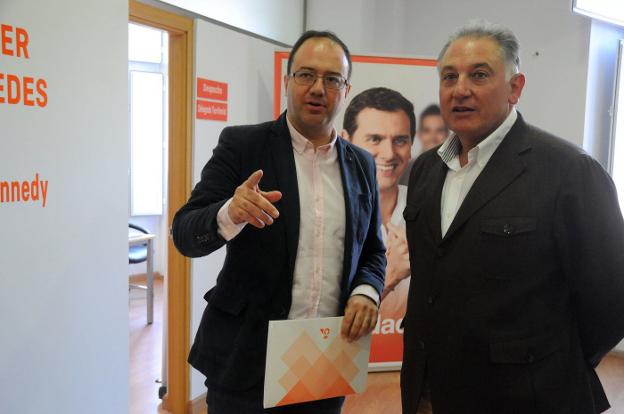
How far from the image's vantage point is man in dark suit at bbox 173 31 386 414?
134 cm

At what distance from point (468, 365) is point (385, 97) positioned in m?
2.42

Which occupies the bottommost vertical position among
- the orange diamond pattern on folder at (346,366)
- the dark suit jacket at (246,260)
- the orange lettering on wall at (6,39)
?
the orange diamond pattern on folder at (346,366)

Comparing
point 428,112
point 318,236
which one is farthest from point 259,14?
point 318,236

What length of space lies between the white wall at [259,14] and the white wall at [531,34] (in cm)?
25

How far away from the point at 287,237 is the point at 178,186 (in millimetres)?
1772

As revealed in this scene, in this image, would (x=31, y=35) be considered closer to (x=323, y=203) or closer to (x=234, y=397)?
(x=323, y=203)

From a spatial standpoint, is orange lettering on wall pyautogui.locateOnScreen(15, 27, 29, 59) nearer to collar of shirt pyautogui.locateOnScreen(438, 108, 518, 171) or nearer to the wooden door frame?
the wooden door frame

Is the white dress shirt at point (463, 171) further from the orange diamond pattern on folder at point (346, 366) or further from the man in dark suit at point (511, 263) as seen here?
the orange diamond pattern on folder at point (346, 366)

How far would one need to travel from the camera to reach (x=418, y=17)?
15.5ft

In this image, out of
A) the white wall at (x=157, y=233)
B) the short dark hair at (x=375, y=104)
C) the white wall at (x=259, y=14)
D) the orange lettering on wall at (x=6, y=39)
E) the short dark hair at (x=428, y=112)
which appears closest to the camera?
the orange lettering on wall at (x=6, y=39)

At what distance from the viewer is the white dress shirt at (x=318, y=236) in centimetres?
138

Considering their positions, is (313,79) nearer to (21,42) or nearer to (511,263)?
(511,263)

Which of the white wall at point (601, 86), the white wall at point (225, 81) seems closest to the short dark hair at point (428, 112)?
the white wall at point (225, 81)

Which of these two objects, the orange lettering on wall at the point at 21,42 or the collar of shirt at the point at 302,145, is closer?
the collar of shirt at the point at 302,145
